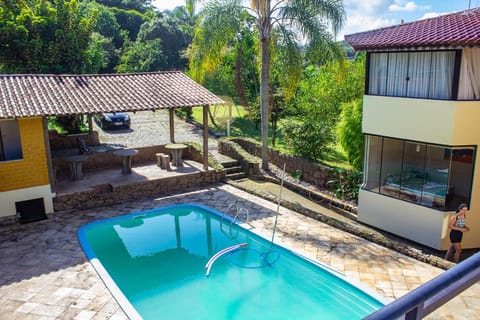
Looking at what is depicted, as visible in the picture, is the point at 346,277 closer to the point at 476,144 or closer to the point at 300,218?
the point at 300,218

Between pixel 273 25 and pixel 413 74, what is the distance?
8.42 meters

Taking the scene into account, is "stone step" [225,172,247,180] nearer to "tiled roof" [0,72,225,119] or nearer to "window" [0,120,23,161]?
"tiled roof" [0,72,225,119]

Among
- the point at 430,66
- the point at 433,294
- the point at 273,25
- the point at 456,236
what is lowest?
the point at 456,236

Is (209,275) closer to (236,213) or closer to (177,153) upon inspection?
(236,213)

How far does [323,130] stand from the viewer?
21.4m

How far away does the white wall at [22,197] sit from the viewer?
15.0 meters

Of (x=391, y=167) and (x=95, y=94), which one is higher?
(x=95, y=94)

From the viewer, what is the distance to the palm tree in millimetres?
19203

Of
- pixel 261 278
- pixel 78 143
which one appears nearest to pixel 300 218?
pixel 261 278

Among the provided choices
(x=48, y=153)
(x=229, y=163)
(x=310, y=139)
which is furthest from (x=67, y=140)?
(x=310, y=139)

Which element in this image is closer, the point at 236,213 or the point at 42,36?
the point at 236,213

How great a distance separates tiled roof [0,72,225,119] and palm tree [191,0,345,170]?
2.31 m

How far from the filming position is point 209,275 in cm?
Answer: 1220

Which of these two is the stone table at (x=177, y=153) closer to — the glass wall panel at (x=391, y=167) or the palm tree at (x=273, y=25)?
the palm tree at (x=273, y=25)
